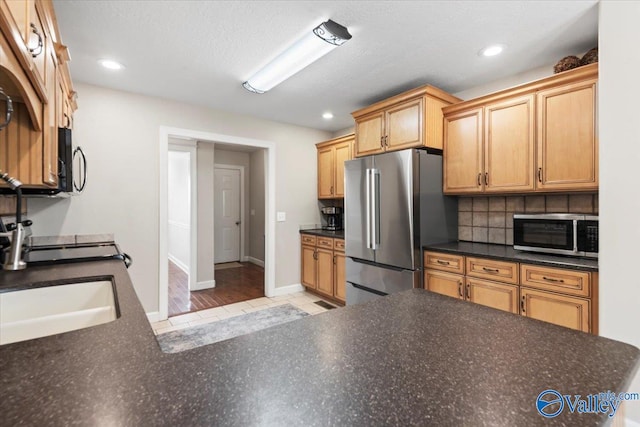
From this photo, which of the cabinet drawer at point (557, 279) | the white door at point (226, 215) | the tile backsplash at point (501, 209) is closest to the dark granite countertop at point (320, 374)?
the cabinet drawer at point (557, 279)

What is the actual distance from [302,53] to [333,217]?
2.60 m

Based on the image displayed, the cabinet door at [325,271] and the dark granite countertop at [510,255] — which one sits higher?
the dark granite countertop at [510,255]

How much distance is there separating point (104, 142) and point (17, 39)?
7.83 feet

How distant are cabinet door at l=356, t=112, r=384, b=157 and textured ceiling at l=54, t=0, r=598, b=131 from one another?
0.28 meters

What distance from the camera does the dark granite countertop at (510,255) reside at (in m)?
1.90

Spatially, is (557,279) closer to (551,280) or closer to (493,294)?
(551,280)

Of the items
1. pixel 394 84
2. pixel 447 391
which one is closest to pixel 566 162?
pixel 394 84

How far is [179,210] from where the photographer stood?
5805 millimetres

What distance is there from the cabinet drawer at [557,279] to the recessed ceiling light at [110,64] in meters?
3.51

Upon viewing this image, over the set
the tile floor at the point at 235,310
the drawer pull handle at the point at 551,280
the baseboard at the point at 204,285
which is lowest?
the tile floor at the point at 235,310

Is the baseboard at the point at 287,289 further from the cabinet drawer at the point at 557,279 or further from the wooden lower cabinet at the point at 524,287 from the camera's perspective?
the cabinet drawer at the point at 557,279

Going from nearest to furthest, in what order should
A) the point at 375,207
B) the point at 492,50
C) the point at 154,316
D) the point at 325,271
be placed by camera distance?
the point at 492,50 → the point at 375,207 → the point at 154,316 → the point at 325,271

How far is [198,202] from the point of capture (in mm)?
4582

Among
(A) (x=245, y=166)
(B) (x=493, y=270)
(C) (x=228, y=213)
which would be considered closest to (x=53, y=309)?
(B) (x=493, y=270)
